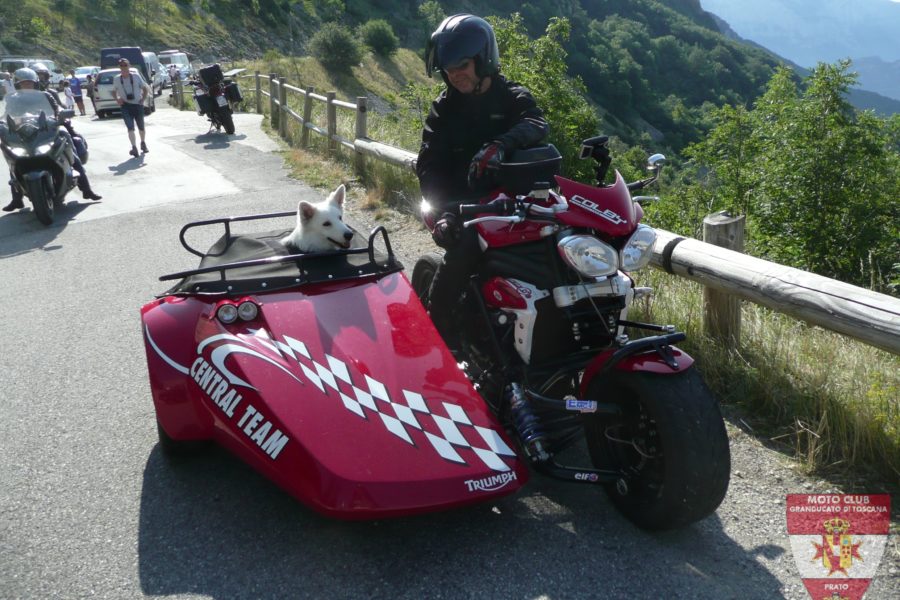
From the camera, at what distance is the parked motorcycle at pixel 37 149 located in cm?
934

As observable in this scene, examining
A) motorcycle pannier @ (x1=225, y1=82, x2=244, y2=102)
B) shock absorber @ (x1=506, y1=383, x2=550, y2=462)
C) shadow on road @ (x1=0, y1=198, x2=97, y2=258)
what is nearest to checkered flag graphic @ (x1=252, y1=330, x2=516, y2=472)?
shock absorber @ (x1=506, y1=383, x2=550, y2=462)

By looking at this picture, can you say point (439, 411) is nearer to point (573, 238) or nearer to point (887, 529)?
point (573, 238)

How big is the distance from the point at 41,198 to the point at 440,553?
850 cm

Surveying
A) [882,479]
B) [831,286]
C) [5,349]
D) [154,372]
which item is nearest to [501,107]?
[831,286]

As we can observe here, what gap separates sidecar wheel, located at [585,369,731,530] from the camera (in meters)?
2.70

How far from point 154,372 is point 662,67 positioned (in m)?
131

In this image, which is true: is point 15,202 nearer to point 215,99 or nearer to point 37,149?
point 37,149

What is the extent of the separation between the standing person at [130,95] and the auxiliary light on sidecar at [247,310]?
12.9m

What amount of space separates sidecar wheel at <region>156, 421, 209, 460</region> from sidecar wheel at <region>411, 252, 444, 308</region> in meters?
1.55

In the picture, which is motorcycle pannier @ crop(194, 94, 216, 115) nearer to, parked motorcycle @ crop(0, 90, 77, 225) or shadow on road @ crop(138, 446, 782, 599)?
parked motorcycle @ crop(0, 90, 77, 225)

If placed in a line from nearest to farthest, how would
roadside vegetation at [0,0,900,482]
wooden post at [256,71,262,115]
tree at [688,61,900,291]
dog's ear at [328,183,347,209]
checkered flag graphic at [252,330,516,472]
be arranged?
checkered flag graphic at [252,330,516,472], roadside vegetation at [0,0,900,482], dog's ear at [328,183,347,209], tree at [688,61,900,291], wooden post at [256,71,262,115]

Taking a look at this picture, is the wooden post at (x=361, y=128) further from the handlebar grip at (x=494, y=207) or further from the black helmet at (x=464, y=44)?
the handlebar grip at (x=494, y=207)

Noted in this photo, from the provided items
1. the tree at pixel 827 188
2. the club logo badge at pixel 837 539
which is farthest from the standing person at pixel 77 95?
the club logo badge at pixel 837 539

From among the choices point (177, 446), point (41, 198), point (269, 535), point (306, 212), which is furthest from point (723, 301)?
point (41, 198)
